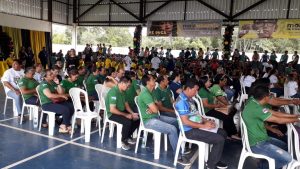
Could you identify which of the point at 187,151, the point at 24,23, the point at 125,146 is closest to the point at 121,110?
the point at 125,146

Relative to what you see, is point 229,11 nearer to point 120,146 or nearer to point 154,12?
point 154,12

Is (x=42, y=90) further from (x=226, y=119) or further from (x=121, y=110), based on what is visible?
(x=226, y=119)

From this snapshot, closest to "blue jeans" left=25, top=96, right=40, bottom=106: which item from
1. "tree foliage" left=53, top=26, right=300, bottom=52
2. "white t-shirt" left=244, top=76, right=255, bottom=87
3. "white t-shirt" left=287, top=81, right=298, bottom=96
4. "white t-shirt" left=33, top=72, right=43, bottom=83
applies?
"white t-shirt" left=33, top=72, right=43, bottom=83

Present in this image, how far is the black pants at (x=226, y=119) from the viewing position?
466 cm

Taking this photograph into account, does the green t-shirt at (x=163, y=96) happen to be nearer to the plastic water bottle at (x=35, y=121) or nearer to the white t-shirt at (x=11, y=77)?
the plastic water bottle at (x=35, y=121)

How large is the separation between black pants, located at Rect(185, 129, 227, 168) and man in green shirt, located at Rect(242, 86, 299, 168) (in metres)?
0.36

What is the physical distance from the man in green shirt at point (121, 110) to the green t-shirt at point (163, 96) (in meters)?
0.56

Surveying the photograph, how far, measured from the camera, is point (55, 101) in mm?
4617

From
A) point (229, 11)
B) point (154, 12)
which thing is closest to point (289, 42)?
point (229, 11)

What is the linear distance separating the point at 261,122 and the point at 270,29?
10.7 meters

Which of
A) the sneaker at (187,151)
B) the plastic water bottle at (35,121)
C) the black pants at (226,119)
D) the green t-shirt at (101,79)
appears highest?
the green t-shirt at (101,79)

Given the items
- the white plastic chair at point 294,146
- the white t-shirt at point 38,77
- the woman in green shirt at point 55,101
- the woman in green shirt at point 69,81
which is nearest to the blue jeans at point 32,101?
the woman in green shirt at point 55,101

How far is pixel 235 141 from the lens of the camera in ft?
15.6

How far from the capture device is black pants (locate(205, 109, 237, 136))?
4.66m
